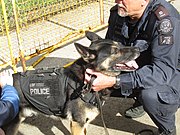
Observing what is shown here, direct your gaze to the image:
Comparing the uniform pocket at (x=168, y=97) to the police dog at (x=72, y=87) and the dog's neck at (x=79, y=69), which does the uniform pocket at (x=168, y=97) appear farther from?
the dog's neck at (x=79, y=69)

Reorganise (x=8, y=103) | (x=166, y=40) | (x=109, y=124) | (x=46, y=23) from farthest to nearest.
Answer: (x=46, y=23), (x=109, y=124), (x=166, y=40), (x=8, y=103)

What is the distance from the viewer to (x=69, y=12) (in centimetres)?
609

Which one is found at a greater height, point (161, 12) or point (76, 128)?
point (161, 12)

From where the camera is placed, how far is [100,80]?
2.85 metres

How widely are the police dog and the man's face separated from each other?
0.33 metres

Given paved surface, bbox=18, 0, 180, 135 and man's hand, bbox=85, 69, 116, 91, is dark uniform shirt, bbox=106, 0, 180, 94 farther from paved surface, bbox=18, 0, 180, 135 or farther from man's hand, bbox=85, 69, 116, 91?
paved surface, bbox=18, 0, 180, 135

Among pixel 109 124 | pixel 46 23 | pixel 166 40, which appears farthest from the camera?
pixel 46 23

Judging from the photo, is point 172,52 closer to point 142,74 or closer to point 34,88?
point 142,74

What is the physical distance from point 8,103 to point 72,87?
2.09 ft

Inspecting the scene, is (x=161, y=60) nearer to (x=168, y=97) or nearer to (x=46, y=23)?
(x=168, y=97)

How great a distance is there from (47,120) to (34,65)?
1403 mm

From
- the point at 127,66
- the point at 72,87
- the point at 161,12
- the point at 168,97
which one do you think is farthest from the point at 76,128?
the point at 161,12

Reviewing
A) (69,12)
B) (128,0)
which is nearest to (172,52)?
(128,0)

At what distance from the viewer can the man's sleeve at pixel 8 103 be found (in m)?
2.48
